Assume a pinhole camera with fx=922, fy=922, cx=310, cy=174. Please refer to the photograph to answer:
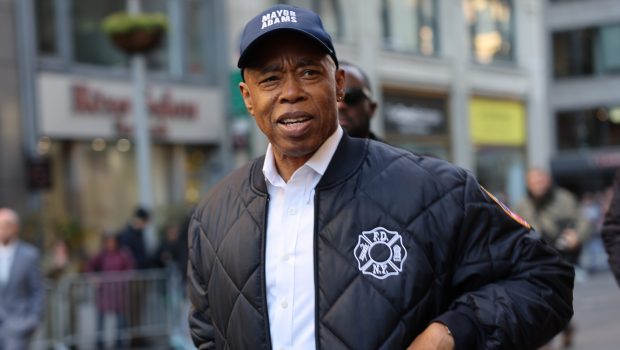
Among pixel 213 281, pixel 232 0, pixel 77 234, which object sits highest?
pixel 232 0

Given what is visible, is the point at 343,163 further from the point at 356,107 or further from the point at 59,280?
the point at 59,280

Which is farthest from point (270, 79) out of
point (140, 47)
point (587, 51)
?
point (587, 51)

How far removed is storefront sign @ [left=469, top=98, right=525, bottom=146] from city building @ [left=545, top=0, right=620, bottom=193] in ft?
33.3

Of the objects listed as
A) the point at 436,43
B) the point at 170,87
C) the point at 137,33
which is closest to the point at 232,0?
the point at 170,87

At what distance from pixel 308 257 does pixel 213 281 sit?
0.33 metres

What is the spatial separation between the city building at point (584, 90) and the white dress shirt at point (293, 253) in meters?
40.3

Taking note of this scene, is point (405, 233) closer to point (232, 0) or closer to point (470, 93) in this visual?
point (232, 0)

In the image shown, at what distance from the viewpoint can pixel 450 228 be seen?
226 centimetres

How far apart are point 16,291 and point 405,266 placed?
6.98 metres

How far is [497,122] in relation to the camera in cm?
3112

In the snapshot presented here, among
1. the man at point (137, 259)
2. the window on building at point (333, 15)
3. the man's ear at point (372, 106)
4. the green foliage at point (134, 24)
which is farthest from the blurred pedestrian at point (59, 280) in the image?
the window on building at point (333, 15)

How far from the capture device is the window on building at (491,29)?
3042 cm

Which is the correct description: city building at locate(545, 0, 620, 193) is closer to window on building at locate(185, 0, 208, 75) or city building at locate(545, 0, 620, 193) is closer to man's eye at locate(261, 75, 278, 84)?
window on building at locate(185, 0, 208, 75)

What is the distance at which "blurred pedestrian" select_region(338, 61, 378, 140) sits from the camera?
13.5ft
